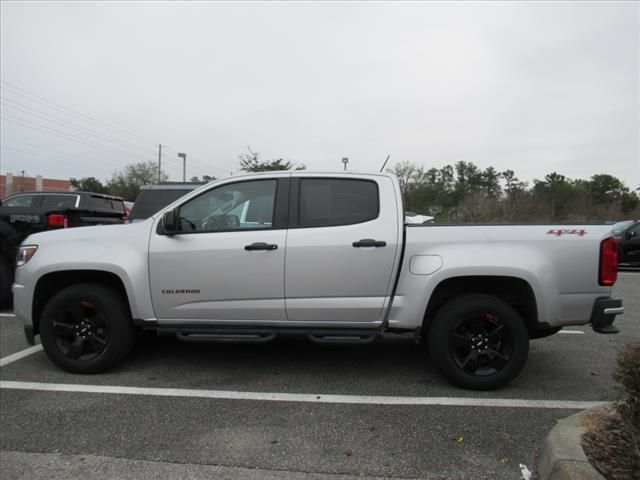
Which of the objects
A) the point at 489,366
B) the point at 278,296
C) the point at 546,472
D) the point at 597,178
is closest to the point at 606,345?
the point at 489,366

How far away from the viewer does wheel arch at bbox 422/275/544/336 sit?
13.0 ft

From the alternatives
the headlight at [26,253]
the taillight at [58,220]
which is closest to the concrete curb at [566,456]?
the headlight at [26,253]

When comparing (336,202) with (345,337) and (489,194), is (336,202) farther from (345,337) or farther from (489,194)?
(489,194)

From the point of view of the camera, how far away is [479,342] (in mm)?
3932

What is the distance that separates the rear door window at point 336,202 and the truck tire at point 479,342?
3.65 ft

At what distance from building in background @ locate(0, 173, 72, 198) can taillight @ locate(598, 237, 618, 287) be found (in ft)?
253

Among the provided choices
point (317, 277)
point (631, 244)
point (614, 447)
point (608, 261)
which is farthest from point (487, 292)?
point (631, 244)

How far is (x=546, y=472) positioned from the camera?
97.7 inches

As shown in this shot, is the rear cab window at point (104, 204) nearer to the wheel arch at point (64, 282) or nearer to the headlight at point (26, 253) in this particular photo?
the headlight at point (26, 253)

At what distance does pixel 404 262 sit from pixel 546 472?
6.10 feet

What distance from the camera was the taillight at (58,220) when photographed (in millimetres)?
6926

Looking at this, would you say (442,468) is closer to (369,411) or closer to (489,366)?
(369,411)

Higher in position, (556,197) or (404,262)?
(556,197)

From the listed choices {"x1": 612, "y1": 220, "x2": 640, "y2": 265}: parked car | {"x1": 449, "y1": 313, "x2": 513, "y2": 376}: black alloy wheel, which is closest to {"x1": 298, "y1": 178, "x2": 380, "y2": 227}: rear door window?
{"x1": 449, "y1": 313, "x2": 513, "y2": 376}: black alloy wheel
